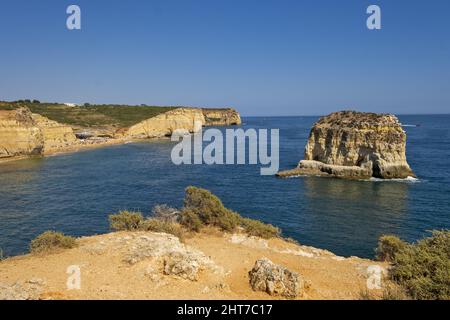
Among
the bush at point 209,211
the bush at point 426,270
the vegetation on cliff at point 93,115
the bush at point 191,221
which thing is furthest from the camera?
the vegetation on cliff at point 93,115

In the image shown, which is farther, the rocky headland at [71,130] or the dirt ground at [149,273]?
the rocky headland at [71,130]

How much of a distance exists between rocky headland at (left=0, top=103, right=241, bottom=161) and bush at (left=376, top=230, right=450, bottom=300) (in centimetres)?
5895

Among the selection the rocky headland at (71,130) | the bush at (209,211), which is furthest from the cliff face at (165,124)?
the bush at (209,211)

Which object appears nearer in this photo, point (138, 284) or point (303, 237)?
point (138, 284)

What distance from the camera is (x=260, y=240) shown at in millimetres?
17984

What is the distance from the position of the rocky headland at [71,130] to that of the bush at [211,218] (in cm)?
4884

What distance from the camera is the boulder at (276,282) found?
11.1m

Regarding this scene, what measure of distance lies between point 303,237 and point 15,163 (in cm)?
4671

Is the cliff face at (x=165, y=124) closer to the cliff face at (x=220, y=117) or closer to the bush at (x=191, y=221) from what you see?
the cliff face at (x=220, y=117)

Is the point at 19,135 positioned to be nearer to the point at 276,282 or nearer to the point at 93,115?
the point at 93,115

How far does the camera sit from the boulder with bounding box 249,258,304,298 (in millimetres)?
11055

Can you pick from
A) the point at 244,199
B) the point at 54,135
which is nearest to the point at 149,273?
the point at 244,199

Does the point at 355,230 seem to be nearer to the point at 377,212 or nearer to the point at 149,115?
the point at 377,212

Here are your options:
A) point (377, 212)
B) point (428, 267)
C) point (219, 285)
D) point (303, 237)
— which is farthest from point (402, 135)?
point (219, 285)
